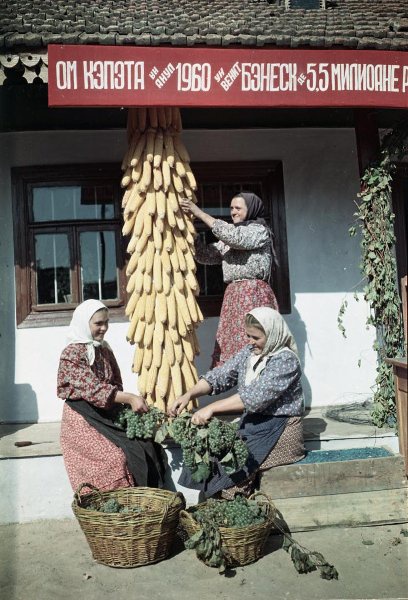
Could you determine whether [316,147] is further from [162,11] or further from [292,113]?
[162,11]

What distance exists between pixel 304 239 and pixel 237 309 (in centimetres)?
172

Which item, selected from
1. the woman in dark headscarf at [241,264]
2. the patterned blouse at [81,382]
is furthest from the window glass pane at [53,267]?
the patterned blouse at [81,382]

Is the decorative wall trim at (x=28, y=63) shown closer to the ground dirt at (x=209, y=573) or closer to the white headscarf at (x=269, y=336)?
the white headscarf at (x=269, y=336)

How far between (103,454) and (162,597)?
115 centimetres

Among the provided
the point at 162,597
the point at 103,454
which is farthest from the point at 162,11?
the point at 162,597

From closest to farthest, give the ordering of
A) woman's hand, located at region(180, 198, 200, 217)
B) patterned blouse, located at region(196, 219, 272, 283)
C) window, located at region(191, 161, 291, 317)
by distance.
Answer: woman's hand, located at region(180, 198, 200, 217), patterned blouse, located at region(196, 219, 272, 283), window, located at region(191, 161, 291, 317)

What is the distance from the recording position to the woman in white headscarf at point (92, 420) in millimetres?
5109

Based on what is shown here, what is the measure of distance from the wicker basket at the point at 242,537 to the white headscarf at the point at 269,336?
904 mm

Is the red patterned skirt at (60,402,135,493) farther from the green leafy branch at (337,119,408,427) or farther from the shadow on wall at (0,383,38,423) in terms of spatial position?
the green leafy branch at (337,119,408,427)

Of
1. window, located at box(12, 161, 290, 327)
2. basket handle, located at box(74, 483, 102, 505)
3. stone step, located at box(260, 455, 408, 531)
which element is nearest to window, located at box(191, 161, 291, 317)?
window, located at box(12, 161, 290, 327)

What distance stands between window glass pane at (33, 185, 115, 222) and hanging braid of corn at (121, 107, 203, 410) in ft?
5.18

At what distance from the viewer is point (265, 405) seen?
4969mm

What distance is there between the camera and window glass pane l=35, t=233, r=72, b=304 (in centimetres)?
722

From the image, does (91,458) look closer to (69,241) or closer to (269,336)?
(269,336)
